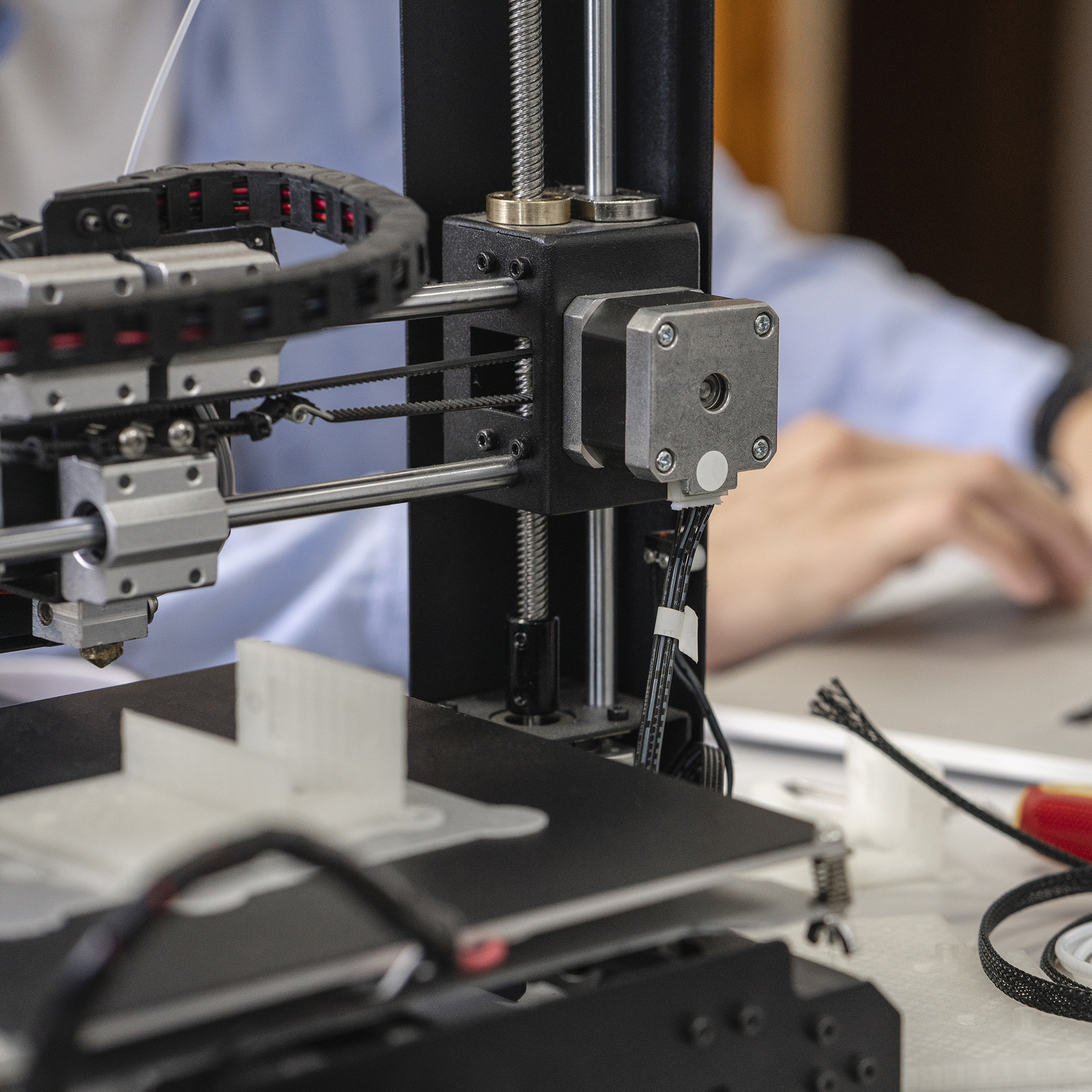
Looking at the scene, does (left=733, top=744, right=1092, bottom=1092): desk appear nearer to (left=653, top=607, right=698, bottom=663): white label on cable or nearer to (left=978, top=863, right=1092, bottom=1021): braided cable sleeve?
(left=978, top=863, right=1092, bottom=1021): braided cable sleeve

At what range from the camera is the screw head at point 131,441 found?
52cm

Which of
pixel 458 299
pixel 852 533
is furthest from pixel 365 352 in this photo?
pixel 458 299

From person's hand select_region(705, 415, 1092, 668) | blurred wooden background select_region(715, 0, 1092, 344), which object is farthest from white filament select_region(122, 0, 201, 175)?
blurred wooden background select_region(715, 0, 1092, 344)

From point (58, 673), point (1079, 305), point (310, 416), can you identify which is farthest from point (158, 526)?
point (1079, 305)

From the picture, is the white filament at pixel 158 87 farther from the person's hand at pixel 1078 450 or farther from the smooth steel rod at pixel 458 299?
the person's hand at pixel 1078 450

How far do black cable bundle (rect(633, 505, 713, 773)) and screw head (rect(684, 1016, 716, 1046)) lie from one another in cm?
17

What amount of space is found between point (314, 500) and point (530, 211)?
5.7 inches

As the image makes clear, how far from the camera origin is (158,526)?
52 cm

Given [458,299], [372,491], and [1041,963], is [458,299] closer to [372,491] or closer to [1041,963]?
[372,491]

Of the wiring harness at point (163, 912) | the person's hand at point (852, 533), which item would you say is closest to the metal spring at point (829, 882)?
the wiring harness at point (163, 912)

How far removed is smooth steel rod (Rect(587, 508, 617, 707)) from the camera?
0.71 meters

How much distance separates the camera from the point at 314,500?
1.89ft

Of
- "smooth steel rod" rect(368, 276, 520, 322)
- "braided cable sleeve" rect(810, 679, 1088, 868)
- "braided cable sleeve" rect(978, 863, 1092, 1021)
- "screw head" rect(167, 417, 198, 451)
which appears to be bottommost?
"braided cable sleeve" rect(978, 863, 1092, 1021)

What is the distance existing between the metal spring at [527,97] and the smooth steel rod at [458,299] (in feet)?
0.13
